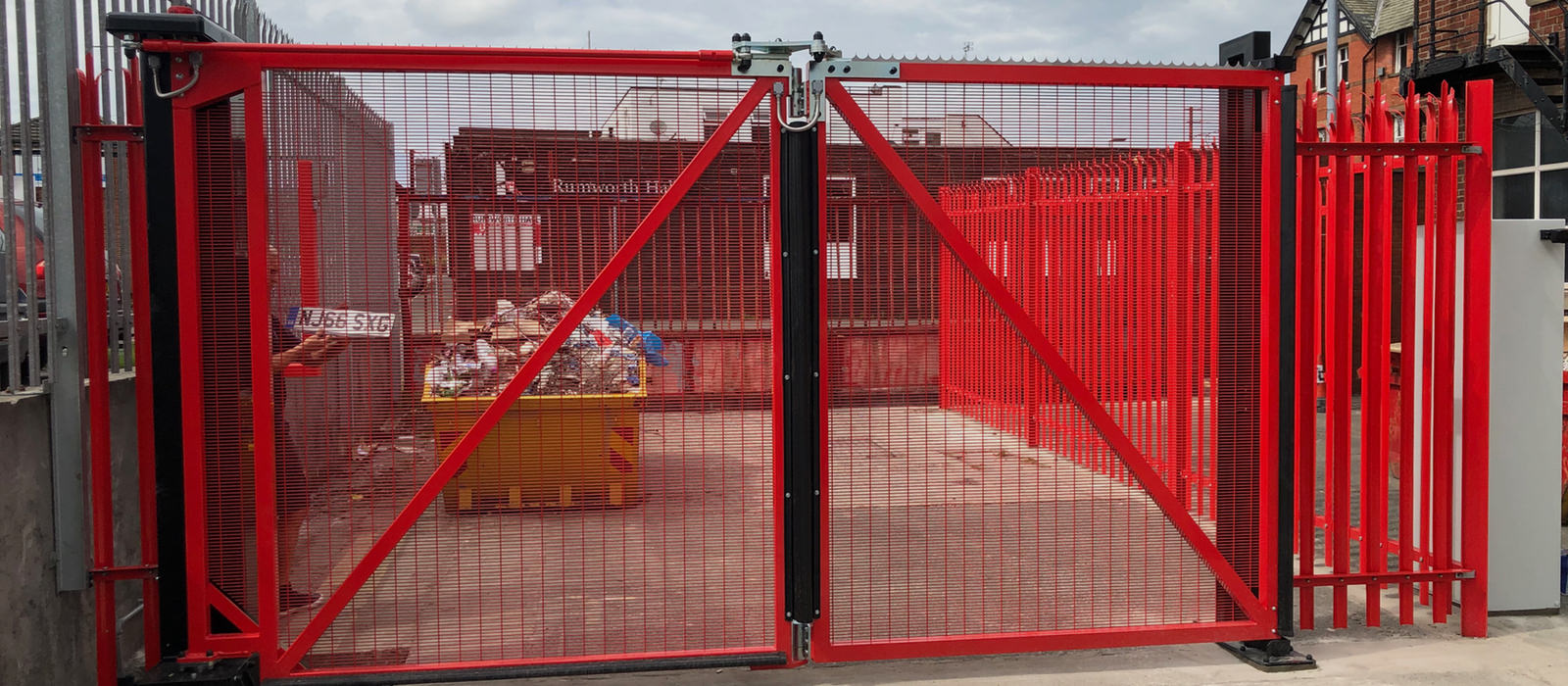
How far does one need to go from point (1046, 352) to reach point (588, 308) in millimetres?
1683

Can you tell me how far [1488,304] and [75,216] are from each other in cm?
564

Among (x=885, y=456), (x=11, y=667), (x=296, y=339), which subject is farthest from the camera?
(x=885, y=456)

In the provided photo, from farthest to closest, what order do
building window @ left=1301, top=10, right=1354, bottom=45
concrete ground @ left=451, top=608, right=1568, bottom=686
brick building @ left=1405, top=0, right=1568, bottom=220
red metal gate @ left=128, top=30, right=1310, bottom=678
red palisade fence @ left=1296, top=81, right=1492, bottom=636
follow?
building window @ left=1301, top=10, right=1354, bottom=45 → brick building @ left=1405, top=0, right=1568, bottom=220 → red palisade fence @ left=1296, top=81, right=1492, bottom=636 → concrete ground @ left=451, top=608, right=1568, bottom=686 → red metal gate @ left=128, top=30, right=1310, bottom=678

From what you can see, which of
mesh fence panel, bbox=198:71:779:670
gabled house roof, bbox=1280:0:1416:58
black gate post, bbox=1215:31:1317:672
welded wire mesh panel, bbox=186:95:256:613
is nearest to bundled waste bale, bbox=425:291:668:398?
mesh fence panel, bbox=198:71:779:670

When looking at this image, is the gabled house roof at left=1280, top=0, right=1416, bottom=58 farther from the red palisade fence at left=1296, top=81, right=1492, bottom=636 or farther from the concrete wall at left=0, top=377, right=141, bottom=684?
the concrete wall at left=0, top=377, right=141, bottom=684

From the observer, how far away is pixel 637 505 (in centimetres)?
434

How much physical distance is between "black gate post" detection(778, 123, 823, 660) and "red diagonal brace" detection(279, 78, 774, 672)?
245 mm

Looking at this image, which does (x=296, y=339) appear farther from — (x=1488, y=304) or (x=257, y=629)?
(x=1488, y=304)

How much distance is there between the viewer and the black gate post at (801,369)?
389 centimetres

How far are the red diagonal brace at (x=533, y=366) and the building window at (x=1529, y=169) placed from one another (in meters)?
14.0

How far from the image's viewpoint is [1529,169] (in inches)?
585

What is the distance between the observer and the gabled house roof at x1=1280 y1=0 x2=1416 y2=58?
988 inches

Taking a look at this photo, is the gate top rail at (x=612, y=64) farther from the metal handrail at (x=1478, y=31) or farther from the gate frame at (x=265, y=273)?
the metal handrail at (x=1478, y=31)

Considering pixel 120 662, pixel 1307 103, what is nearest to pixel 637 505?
pixel 120 662
